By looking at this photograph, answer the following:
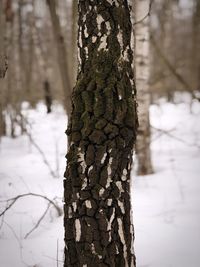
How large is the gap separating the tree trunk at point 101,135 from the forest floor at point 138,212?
882 mm

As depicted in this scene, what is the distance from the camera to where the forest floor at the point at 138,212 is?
2760 mm

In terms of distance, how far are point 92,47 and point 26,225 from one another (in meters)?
2.20

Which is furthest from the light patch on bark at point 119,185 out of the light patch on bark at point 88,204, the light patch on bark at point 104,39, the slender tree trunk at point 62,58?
the slender tree trunk at point 62,58

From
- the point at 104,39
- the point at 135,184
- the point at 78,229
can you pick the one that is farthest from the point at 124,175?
the point at 135,184

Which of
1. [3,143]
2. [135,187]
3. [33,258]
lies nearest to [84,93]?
[33,258]

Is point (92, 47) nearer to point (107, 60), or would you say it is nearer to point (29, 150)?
point (107, 60)

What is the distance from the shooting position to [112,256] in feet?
6.12

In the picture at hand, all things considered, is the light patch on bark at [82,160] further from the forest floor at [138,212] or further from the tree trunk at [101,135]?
the forest floor at [138,212]

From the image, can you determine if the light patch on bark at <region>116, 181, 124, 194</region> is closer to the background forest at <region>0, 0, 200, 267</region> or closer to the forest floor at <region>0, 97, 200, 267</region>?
the background forest at <region>0, 0, 200, 267</region>

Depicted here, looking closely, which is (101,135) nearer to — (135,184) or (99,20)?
(99,20)

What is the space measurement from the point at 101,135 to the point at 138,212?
2.08 m

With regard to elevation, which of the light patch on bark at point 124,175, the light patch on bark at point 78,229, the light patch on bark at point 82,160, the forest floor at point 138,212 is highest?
the light patch on bark at point 82,160

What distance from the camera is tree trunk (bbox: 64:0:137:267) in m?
1.77

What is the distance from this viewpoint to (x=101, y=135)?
69.6 inches
